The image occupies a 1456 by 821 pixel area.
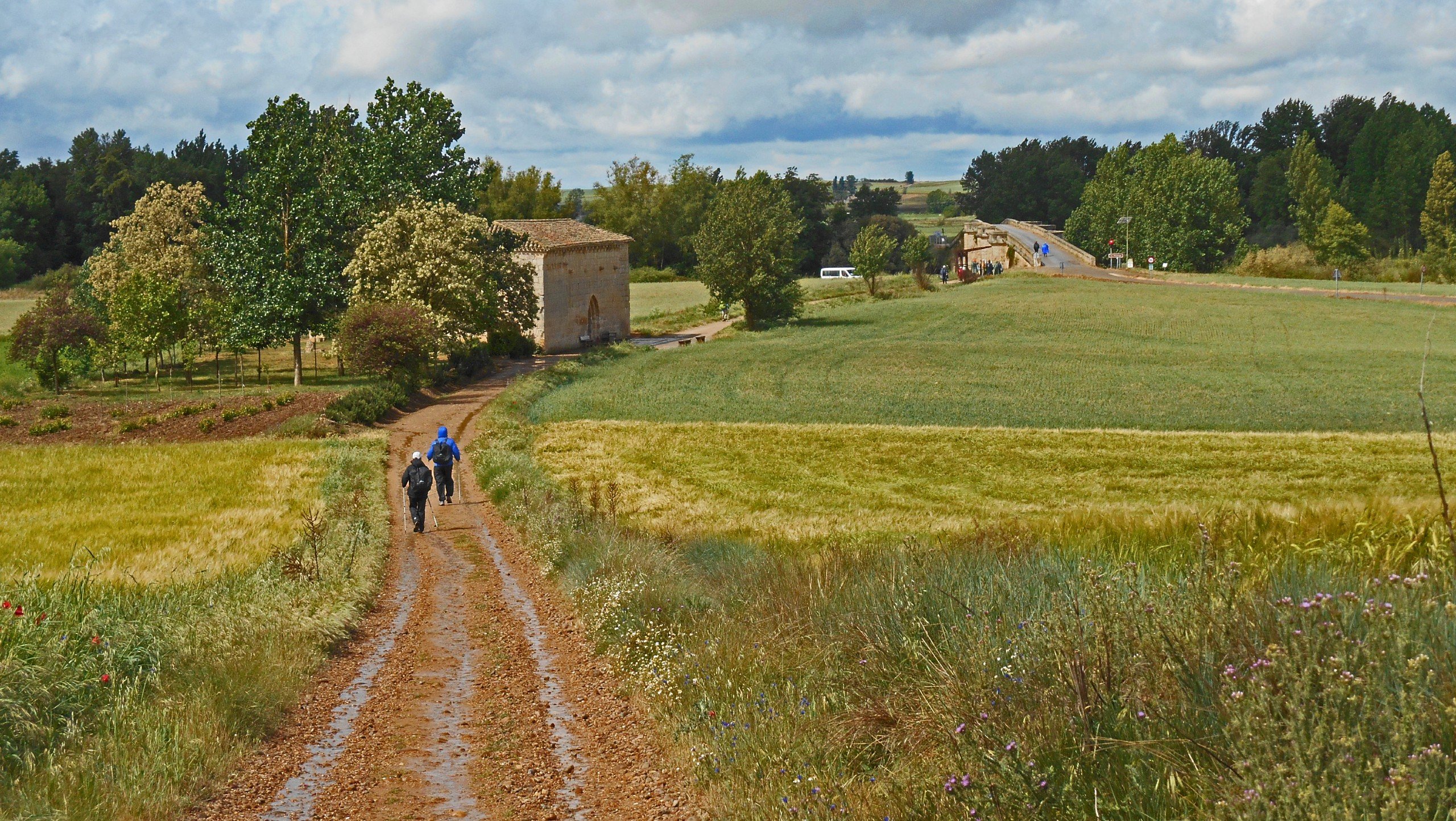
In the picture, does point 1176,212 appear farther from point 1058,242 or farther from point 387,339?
point 387,339

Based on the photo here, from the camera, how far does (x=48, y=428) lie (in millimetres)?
36781

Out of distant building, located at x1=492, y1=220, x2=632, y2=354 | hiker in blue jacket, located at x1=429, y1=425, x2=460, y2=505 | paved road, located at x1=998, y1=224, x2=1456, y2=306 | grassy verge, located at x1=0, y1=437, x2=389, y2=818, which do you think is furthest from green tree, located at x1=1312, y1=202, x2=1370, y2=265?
grassy verge, located at x1=0, y1=437, x2=389, y2=818

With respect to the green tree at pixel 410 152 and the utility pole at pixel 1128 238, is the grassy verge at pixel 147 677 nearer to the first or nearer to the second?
the green tree at pixel 410 152

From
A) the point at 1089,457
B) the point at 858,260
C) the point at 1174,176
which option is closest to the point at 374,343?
the point at 1089,457

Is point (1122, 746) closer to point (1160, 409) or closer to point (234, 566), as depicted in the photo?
point (234, 566)

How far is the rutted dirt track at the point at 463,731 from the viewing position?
25.2 ft

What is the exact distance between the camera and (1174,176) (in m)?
99.7

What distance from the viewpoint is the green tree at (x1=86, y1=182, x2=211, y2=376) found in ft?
164


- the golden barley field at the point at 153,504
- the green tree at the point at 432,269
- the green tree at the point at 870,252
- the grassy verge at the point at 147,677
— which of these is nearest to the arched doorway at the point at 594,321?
the green tree at the point at 432,269

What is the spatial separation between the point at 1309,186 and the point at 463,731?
116 metres

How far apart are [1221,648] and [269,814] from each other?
590 centimetres

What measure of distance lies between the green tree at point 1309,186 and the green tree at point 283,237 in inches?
3487

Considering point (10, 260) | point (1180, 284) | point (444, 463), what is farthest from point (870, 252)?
point (10, 260)

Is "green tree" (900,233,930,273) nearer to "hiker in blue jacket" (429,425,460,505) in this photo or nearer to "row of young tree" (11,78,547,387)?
"row of young tree" (11,78,547,387)
